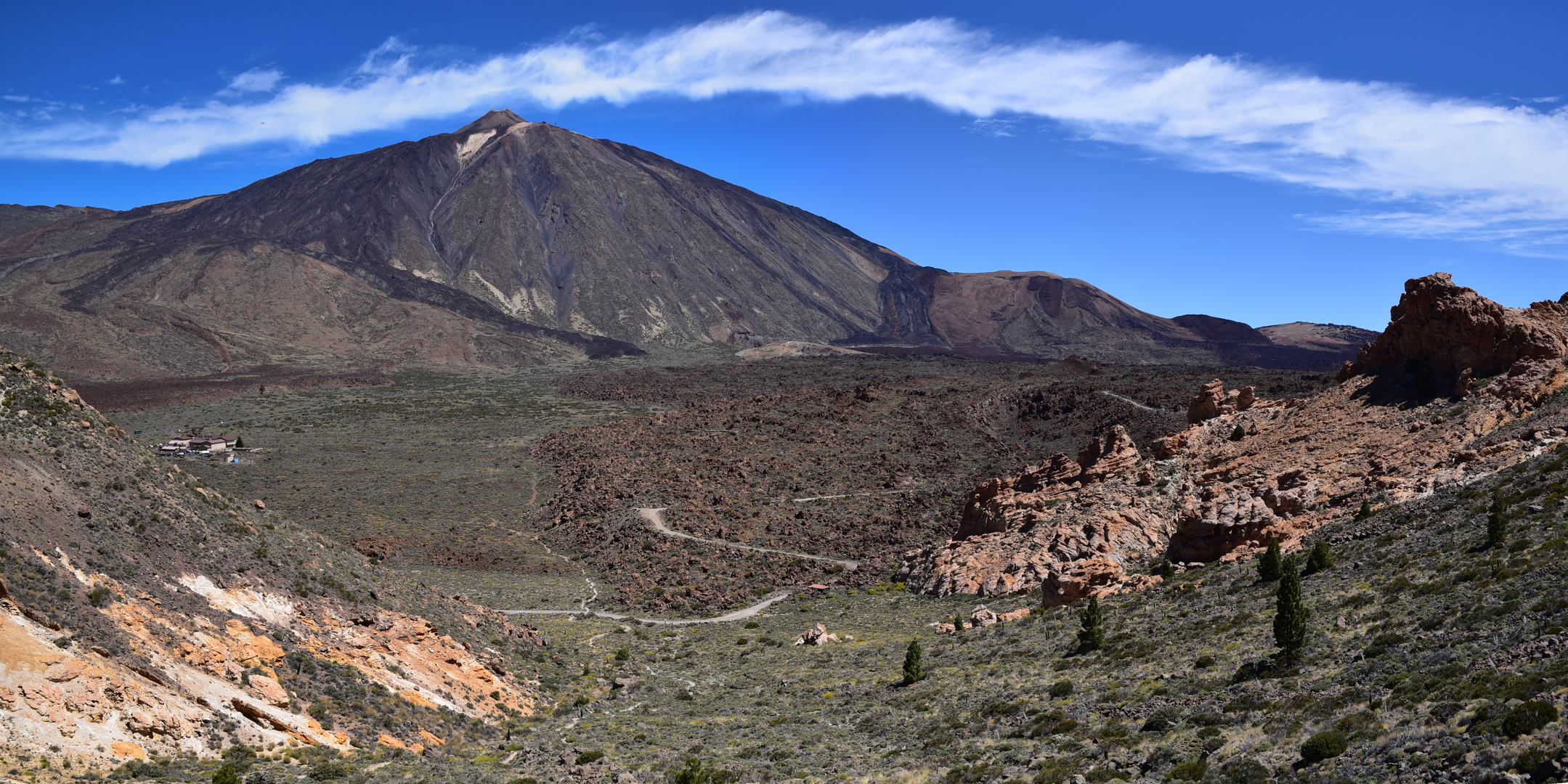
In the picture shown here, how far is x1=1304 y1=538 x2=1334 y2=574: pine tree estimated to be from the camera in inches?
945

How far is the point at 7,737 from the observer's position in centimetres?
1366

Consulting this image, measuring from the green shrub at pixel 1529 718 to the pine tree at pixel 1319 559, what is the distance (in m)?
12.7

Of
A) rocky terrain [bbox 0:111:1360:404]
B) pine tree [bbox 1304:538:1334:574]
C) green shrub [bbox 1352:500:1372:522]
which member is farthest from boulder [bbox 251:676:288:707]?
rocky terrain [bbox 0:111:1360:404]

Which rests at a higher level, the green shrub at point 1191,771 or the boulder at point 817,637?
the green shrub at point 1191,771

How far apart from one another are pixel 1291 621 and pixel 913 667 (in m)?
9.61

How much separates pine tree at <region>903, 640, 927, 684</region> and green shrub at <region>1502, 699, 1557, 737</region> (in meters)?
14.5

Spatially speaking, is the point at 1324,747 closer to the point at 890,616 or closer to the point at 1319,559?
the point at 1319,559

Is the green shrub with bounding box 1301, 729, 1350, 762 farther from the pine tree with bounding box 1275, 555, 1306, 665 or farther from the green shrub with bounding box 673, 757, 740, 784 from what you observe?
the green shrub with bounding box 673, 757, 740, 784

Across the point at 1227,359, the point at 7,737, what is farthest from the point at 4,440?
the point at 1227,359

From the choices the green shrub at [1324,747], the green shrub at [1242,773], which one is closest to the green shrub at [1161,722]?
the green shrub at [1242,773]

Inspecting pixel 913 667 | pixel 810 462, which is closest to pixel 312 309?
pixel 810 462

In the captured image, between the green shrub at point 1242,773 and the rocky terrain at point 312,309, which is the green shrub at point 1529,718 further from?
the rocky terrain at point 312,309

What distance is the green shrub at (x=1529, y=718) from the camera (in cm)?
1154

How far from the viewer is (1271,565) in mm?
24188
